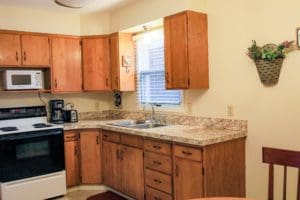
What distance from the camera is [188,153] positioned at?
2.61 m

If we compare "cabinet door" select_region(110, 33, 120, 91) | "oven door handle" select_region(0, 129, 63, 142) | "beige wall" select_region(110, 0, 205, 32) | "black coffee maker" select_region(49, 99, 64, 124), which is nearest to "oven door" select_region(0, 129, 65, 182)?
"oven door handle" select_region(0, 129, 63, 142)

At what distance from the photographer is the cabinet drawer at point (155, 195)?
2.86m

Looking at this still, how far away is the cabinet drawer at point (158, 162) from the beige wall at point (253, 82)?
28.1 inches

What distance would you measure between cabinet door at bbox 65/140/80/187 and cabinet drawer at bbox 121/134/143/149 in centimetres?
76

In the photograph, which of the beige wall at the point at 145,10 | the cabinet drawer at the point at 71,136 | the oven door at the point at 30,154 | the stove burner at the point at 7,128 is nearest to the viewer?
the beige wall at the point at 145,10

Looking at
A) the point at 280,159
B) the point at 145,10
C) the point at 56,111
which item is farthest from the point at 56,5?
the point at 280,159

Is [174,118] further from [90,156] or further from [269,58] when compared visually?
[269,58]

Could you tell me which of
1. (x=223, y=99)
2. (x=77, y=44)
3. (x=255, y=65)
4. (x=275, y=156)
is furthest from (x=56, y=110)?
(x=275, y=156)

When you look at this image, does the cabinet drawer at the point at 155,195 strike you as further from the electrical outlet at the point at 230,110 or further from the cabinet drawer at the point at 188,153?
the electrical outlet at the point at 230,110

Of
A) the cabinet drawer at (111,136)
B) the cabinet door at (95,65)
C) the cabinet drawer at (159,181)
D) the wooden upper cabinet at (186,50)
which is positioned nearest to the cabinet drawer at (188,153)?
the cabinet drawer at (159,181)

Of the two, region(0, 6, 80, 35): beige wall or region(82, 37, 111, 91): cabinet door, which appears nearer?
region(0, 6, 80, 35): beige wall

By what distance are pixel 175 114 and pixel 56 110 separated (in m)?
1.73

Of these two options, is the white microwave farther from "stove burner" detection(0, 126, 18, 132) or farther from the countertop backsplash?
the countertop backsplash

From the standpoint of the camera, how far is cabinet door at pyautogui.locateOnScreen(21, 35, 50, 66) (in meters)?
3.74
